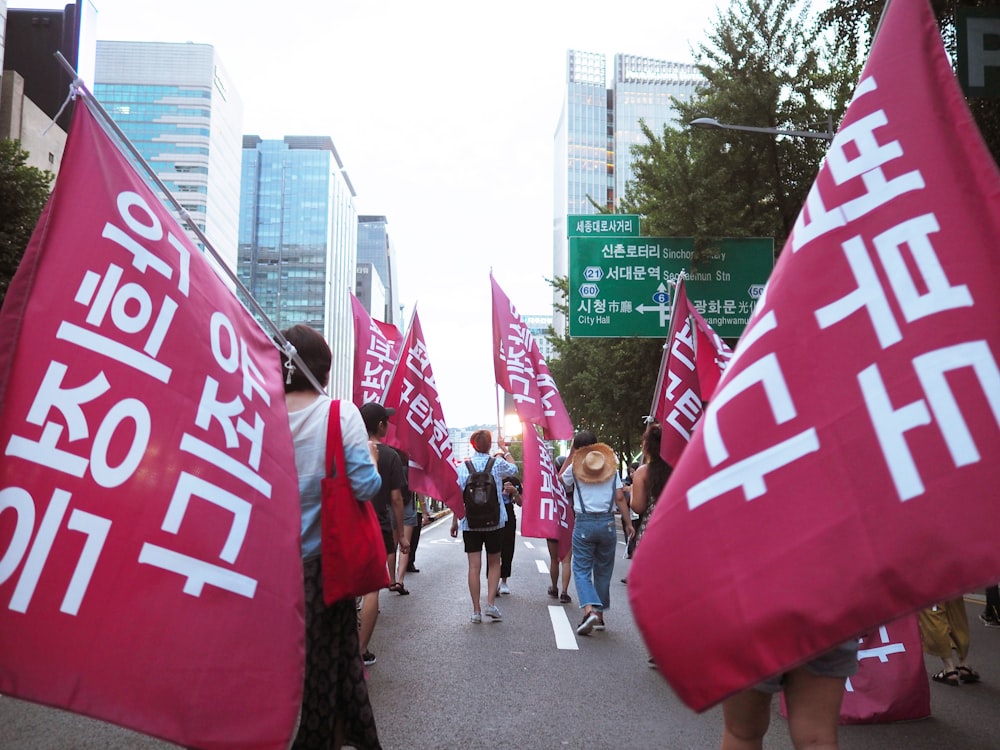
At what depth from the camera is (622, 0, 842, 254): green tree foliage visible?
16.7m

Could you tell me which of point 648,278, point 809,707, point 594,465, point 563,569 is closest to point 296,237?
point 648,278

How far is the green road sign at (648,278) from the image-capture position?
16.4 meters

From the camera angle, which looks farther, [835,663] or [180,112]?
[180,112]

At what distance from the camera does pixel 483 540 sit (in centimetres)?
891

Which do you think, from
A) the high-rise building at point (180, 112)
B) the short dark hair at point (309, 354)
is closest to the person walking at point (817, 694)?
the short dark hair at point (309, 354)

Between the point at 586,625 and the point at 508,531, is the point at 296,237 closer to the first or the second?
the point at 508,531

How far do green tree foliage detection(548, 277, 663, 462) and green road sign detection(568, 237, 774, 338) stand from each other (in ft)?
15.9

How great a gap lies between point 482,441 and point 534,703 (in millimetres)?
4093

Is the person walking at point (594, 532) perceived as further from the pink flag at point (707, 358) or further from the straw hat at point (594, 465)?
the pink flag at point (707, 358)

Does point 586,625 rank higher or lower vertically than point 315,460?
lower

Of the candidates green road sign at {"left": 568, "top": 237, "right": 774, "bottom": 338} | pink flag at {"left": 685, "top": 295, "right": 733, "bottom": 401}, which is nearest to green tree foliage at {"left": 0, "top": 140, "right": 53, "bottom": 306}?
green road sign at {"left": 568, "top": 237, "right": 774, "bottom": 338}

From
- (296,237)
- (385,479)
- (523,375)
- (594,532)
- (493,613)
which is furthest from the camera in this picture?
(296,237)

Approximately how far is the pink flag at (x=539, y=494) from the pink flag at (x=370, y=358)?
1.97m

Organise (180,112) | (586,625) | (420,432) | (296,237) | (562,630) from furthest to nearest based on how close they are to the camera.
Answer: (296,237) → (180,112) → (420,432) → (562,630) → (586,625)
